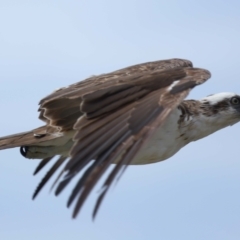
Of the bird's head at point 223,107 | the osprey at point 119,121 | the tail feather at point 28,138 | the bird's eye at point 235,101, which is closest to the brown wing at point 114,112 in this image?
the osprey at point 119,121

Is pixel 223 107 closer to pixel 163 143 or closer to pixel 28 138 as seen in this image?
pixel 163 143

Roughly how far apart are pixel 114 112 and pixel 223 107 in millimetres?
3676

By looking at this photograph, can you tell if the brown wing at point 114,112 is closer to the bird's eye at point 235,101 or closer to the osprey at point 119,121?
the osprey at point 119,121

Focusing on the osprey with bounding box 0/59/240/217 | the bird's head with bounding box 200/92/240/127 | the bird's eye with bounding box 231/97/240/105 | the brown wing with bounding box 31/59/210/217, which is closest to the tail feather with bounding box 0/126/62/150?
the osprey with bounding box 0/59/240/217

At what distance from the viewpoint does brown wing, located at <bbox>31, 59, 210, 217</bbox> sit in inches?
474

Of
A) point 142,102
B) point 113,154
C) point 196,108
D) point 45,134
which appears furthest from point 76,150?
point 196,108

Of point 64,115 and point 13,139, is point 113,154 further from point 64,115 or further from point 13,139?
point 13,139

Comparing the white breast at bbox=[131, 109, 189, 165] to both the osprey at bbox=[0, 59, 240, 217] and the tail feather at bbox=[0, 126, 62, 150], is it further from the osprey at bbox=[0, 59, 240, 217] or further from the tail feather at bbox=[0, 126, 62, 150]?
the tail feather at bbox=[0, 126, 62, 150]

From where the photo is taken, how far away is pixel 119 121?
1304 cm

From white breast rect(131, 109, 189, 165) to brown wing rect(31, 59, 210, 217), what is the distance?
0.74m

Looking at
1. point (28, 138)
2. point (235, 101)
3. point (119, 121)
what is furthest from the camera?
point (235, 101)

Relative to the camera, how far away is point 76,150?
40.9ft

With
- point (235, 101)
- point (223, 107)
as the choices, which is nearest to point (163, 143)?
point (223, 107)

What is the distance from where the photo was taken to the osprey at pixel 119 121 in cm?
1228
